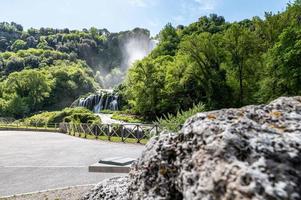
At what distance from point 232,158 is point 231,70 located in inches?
1719

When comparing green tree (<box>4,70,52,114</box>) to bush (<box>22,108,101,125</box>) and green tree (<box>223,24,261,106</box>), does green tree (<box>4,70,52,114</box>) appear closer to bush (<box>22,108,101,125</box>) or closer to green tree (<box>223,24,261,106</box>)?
bush (<box>22,108,101,125</box>)

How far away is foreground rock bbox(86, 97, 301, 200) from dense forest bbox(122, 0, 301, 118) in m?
28.7

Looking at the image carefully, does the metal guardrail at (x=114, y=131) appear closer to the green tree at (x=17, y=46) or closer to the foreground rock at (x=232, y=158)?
the foreground rock at (x=232, y=158)

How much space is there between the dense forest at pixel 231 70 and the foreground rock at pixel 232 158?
28742mm

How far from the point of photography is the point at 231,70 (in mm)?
44312

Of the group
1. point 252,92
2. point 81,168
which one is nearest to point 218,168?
point 81,168

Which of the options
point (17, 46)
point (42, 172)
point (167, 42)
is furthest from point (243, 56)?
point (17, 46)

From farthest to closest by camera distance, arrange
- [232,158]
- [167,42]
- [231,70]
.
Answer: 1. [167,42]
2. [231,70]
3. [232,158]

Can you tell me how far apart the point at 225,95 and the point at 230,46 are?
6.24 metres

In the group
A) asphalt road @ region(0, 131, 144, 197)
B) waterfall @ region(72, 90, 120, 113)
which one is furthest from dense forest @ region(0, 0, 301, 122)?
asphalt road @ region(0, 131, 144, 197)

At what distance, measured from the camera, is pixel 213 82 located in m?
44.2

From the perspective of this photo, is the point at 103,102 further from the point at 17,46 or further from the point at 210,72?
the point at 17,46

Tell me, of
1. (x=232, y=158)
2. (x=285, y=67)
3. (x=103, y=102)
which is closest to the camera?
(x=232, y=158)

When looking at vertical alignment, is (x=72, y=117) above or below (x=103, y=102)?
below
